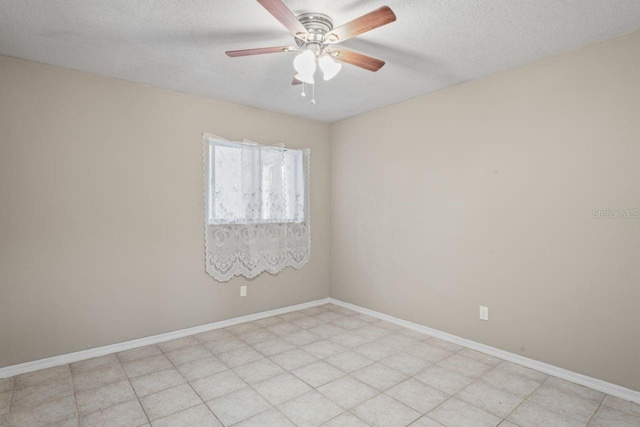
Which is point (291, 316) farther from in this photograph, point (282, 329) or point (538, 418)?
point (538, 418)

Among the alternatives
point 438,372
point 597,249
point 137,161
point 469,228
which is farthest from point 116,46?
point 597,249

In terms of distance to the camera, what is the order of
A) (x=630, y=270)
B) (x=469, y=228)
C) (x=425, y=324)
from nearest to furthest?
(x=630, y=270), (x=469, y=228), (x=425, y=324)

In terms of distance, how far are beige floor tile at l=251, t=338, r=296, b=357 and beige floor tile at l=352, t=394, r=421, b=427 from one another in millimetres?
1054

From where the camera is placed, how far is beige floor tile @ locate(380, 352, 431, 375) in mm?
2670

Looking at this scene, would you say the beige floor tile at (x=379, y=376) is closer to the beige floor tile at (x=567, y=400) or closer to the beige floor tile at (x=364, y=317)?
the beige floor tile at (x=567, y=400)

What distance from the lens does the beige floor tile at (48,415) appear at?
2.00 m

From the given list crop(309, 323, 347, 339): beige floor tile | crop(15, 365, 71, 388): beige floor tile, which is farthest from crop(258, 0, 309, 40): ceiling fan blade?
crop(15, 365, 71, 388): beige floor tile

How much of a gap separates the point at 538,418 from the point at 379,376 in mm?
1010

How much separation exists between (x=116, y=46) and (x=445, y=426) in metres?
3.30

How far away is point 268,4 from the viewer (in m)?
1.57

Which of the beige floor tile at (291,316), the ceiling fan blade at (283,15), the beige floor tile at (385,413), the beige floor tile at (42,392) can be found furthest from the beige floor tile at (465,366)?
the beige floor tile at (42,392)

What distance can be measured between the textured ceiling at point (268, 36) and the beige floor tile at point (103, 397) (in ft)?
7.94

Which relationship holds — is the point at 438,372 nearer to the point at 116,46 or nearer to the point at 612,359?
A: the point at 612,359

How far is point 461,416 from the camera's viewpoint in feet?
6.80
